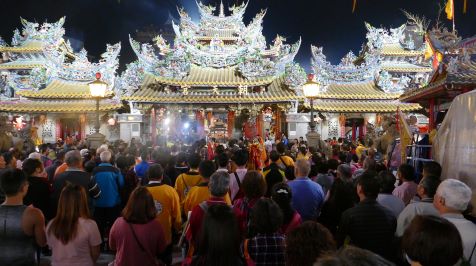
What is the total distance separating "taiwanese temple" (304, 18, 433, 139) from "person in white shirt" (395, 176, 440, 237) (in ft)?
66.4

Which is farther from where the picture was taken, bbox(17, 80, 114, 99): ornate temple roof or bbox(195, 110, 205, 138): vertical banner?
bbox(17, 80, 114, 99): ornate temple roof

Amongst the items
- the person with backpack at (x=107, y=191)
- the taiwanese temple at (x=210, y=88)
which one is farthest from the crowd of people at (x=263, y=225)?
A: the taiwanese temple at (x=210, y=88)

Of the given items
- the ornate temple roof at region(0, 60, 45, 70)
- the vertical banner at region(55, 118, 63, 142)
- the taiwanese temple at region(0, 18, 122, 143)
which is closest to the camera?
the taiwanese temple at region(0, 18, 122, 143)

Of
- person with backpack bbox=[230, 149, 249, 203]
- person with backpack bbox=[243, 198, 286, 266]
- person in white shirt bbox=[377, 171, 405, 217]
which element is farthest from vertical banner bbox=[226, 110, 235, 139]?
person with backpack bbox=[243, 198, 286, 266]

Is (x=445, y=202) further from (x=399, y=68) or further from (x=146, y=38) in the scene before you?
(x=146, y=38)

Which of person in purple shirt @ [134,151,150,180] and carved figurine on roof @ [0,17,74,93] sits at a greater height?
carved figurine on roof @ [0,17,74,93]

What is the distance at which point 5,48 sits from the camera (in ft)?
112

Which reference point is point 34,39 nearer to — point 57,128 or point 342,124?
point 57,128

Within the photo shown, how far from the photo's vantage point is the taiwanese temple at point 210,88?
81.4 ft

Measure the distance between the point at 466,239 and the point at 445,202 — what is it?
1.24ft

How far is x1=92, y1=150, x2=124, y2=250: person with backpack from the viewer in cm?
709

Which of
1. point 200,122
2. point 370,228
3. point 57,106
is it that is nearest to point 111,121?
point 57,106

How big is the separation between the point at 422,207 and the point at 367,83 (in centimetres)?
2568

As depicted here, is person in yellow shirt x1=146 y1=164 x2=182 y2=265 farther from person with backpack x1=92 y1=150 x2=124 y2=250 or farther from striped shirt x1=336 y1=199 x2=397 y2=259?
striped shirt x1=336 y1=199 x2=397 y2=259
